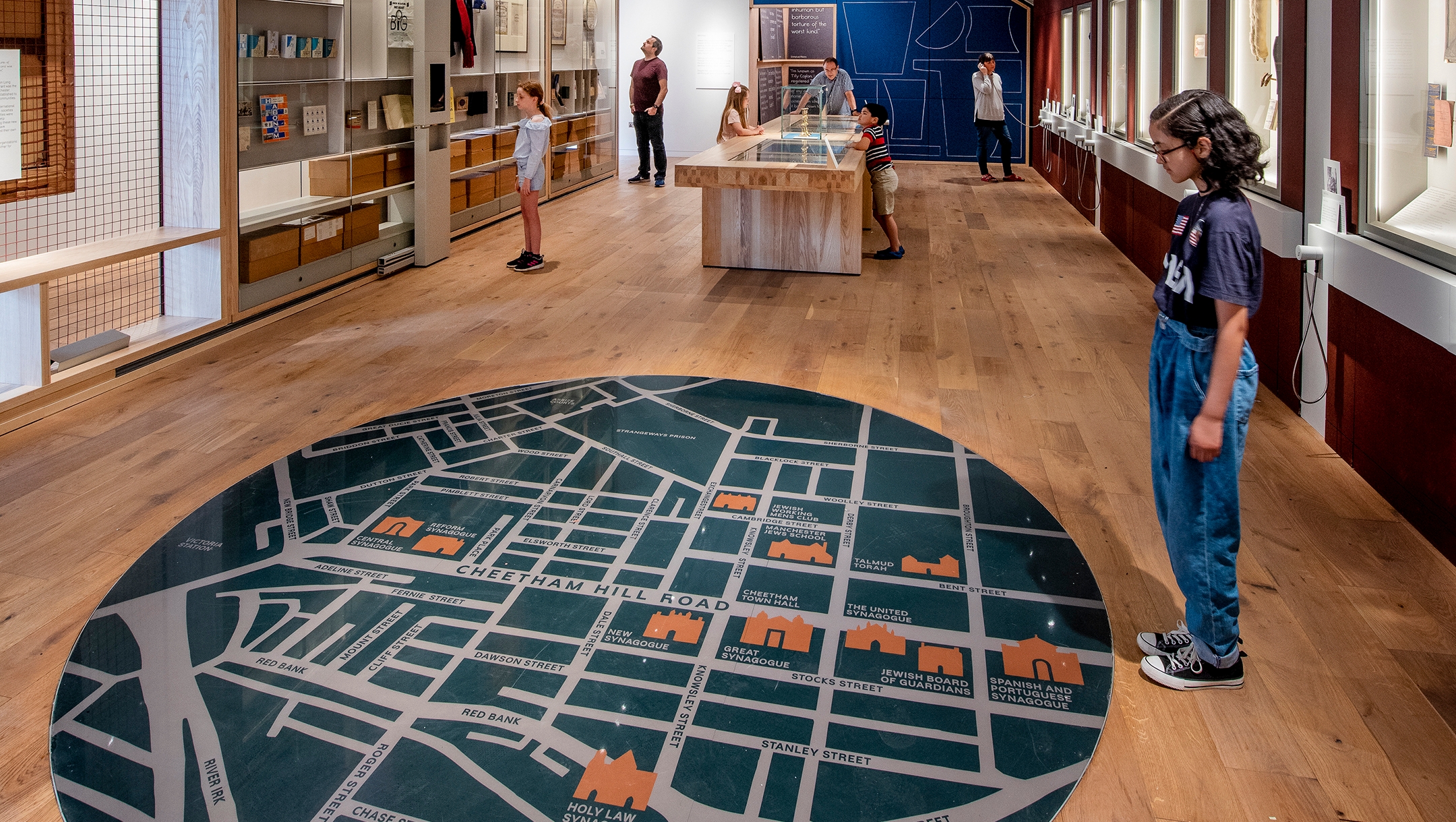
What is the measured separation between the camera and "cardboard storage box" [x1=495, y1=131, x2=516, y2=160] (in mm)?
9797

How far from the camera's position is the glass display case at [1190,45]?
6.29 meters

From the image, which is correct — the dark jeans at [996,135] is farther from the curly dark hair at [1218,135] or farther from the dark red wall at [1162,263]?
the curly dark hair at [1218,135]

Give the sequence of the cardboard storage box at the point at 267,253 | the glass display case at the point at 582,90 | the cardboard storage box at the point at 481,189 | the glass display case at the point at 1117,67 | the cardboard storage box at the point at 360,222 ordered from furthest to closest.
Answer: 1. the glass display case at the point at 582,90
2. the cardboard storage box at the point at 481,189
3. the glass display case at the point at 1117,67
4. the cardboard storage box at the point at 360,222
5. the cardboard storage box at the point at 267,253

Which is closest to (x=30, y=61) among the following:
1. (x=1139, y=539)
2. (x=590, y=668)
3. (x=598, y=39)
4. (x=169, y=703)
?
(x=169, y=703)

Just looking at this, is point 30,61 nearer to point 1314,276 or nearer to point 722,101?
point 1314,276

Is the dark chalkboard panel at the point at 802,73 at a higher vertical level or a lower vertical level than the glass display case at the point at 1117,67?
higher

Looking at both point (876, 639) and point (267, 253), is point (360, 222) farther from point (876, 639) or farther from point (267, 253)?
point (876, 639)

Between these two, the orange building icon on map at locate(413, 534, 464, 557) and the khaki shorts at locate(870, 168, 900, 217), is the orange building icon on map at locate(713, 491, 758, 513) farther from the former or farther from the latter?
the khaki shorts at locate(870, 168, 900, 217)

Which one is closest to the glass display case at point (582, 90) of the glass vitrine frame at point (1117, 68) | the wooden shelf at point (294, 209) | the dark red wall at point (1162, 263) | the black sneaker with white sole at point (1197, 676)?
the wooden shelf at point (294, 209)

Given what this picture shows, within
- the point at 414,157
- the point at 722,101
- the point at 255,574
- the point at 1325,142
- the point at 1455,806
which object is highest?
the point at 722,101

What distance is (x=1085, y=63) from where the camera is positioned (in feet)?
33.5

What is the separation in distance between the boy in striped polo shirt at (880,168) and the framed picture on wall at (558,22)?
4132 mm

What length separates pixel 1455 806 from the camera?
2176 mm

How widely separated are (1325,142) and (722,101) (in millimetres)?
11688
